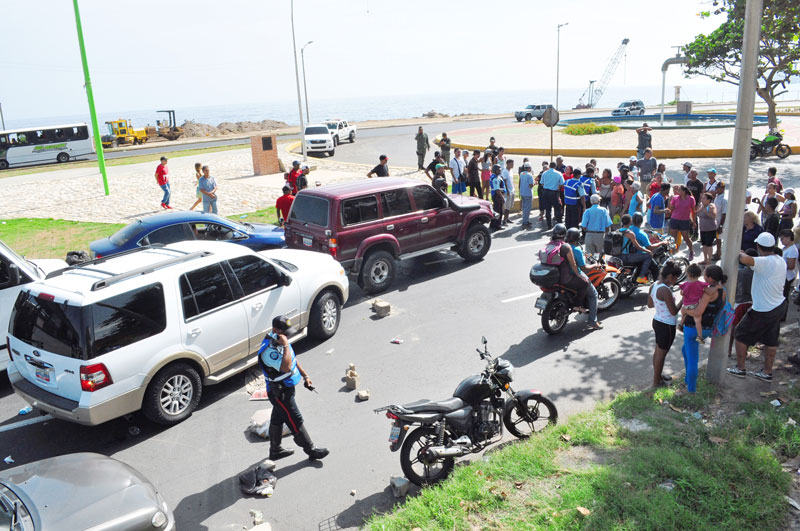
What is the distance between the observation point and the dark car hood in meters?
4.22

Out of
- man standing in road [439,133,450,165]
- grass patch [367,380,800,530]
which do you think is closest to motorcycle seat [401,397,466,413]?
grass patch [367,380,800,530]

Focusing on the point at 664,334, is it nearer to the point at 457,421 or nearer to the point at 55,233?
the point at 457,421

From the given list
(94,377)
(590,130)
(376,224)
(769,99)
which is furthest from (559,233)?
(590,130)

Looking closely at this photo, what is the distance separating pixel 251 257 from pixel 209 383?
1754 mm

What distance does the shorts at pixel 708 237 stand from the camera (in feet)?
37.5

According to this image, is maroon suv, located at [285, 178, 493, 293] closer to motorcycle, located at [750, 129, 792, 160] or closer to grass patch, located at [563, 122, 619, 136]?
motorcycle, located at [750, 129, 792, 160]

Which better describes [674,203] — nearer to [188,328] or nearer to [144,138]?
[188,328]

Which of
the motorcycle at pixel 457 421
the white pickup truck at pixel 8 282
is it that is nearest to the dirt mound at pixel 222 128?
the white pickup truck at pixel 8 282

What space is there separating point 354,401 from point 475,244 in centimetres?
636

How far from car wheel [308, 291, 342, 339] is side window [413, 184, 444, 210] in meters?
3.44

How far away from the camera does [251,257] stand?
7.97 m

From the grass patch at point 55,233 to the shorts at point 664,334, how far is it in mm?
10425

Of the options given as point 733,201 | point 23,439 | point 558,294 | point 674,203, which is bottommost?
point 23,439

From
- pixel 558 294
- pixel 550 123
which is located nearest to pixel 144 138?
pixel 550 123
